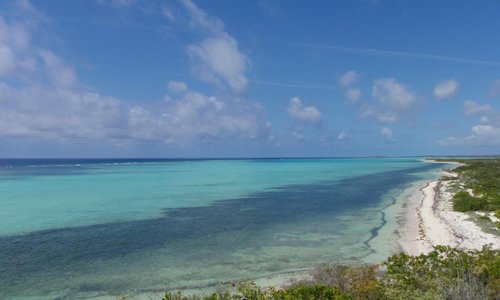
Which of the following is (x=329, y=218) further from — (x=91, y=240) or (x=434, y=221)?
(x=91, y=240)

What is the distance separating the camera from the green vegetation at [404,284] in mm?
9211

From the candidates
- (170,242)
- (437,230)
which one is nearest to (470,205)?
(437,230)

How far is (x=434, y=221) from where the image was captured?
82.7ft

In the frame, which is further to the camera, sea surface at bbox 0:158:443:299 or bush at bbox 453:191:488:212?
bush at bbox 453:191:488:212

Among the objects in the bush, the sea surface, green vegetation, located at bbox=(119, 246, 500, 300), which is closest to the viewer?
green vegetation, located at bbox=(119, 246, 500, 300)

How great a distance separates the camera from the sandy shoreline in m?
18.7

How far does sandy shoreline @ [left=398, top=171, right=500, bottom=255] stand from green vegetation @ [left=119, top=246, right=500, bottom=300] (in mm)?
6854

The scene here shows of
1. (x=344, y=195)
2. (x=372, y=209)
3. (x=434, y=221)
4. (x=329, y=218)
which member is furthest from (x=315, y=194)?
(x=434, y=221)

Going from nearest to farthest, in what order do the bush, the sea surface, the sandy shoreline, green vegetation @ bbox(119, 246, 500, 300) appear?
1. green vegetation @ bbox(119, 246, 500, 300)
2. the sea surface
3. the sandy shoreline
4. the bush

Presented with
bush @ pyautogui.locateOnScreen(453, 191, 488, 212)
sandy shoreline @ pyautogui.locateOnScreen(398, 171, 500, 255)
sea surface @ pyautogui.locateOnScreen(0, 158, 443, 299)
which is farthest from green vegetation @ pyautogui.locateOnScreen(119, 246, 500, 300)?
bush @ pyautogui.locateOnScreen(453, 191, 488, 212)

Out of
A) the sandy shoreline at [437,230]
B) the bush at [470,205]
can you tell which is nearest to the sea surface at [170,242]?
the sandy shoreline at [437,230]

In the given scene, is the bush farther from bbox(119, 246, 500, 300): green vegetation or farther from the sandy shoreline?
bbox(119, 246, 500, 300): green vegetation

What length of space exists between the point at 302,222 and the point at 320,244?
19.7ft

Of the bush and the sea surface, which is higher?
the bush
